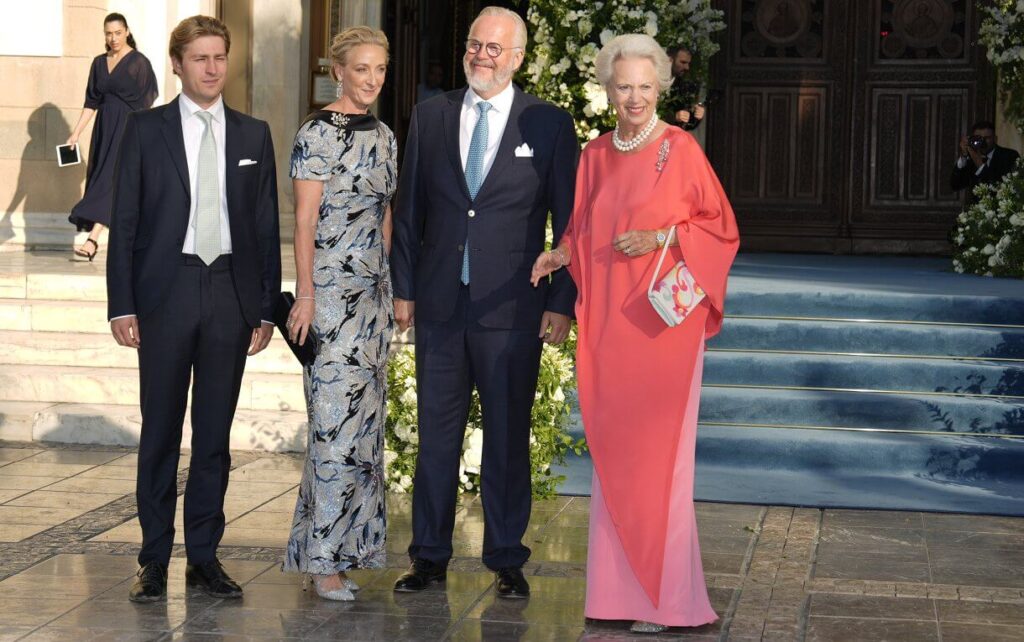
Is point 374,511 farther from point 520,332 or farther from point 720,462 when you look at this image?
point 720,462

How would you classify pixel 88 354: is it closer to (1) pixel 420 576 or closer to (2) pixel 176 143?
(2) pixel 176 143

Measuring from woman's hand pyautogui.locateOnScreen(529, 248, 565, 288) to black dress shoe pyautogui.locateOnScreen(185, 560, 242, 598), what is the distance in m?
1.59

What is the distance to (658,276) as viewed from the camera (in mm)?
5527

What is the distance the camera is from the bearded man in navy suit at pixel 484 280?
601 centimetres

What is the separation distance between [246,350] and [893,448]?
13.1 ft

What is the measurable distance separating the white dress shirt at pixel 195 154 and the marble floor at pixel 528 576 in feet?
4.34

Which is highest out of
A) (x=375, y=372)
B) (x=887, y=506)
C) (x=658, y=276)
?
(x=658, y=276)

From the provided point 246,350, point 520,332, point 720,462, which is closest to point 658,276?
point 520,332

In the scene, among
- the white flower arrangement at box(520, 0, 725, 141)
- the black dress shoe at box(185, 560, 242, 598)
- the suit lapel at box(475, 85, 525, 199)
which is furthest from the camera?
the white flower arrangement at box(520, 0, 725, 141)

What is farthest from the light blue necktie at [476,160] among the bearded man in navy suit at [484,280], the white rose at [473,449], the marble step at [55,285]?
the marble step at [55,285]

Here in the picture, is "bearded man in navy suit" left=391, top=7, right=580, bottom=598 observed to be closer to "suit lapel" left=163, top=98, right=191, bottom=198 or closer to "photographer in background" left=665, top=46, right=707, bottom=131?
"suit lapel" left=163, top=98, right=191, bottom=198

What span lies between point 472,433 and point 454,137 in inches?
87.3

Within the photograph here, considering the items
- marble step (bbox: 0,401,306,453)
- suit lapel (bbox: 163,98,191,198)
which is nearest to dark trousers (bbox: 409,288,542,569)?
suit lapel (bbox: 163,98,191,198)

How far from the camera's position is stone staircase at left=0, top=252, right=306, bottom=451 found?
30.2 feet
